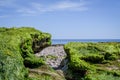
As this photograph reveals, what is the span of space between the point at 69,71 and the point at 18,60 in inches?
199

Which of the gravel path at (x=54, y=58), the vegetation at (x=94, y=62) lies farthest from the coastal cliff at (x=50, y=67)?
the gravel path at (x=54, y=58)

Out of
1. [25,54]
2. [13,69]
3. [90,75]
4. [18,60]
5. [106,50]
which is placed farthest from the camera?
[106,50]

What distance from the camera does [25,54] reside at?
16359mm

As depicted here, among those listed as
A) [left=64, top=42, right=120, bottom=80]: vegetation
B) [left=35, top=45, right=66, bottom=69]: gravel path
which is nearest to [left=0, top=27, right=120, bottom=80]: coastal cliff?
[left=64, top=42, right=120, bottom=80]: vegetation

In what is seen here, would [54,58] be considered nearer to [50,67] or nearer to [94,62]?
[94,62]

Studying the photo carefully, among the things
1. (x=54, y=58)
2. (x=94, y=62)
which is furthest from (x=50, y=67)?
(x=54, y=58)

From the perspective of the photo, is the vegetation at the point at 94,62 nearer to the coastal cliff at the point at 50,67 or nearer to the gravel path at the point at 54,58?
the coastal cliff at the point at 50,67

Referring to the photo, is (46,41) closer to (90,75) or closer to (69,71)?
(69,71)

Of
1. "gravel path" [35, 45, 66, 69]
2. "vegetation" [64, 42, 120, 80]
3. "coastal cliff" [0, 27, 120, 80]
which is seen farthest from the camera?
"gravel path" [35, 45, 66, 69]

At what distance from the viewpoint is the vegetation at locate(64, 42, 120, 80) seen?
607 inches

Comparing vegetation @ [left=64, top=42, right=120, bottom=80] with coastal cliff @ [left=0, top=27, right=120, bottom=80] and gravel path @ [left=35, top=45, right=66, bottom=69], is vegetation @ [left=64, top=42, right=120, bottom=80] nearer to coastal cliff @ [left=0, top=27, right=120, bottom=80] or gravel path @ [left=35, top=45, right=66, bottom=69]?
coastal cliff @ [left=0, top=27, right=120, bottom=80]

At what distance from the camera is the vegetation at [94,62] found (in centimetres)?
1543

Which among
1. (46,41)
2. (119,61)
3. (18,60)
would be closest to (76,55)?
(119,61)

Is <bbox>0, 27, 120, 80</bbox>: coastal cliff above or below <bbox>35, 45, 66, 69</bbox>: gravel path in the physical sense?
above
